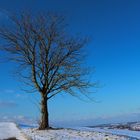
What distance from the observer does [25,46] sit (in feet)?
90.7

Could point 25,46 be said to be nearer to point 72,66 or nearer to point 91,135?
point 72,66

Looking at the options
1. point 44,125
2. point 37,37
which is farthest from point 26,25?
point 44,125

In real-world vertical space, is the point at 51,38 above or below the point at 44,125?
above

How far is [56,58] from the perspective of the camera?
27266mm

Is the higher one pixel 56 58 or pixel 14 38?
pixel 14 38

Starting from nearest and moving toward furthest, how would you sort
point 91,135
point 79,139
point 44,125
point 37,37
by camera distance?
point 79,139 < point 91,135 < point 44,125 < point 37,37

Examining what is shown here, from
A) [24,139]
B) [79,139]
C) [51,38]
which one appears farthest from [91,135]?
[51,38]

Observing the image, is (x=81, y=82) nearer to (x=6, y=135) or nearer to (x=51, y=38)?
(x=51, y=38)

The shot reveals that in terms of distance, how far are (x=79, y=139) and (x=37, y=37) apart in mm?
11356

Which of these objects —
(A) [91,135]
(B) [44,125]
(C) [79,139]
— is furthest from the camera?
(B) [44,125]

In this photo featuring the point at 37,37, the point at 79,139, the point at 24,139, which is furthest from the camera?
the point at 37,37

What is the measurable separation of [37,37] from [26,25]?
1405 mm

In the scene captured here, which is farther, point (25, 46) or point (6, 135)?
point (25, 46)

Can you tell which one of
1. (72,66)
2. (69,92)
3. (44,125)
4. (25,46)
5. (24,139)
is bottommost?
(24,139)
